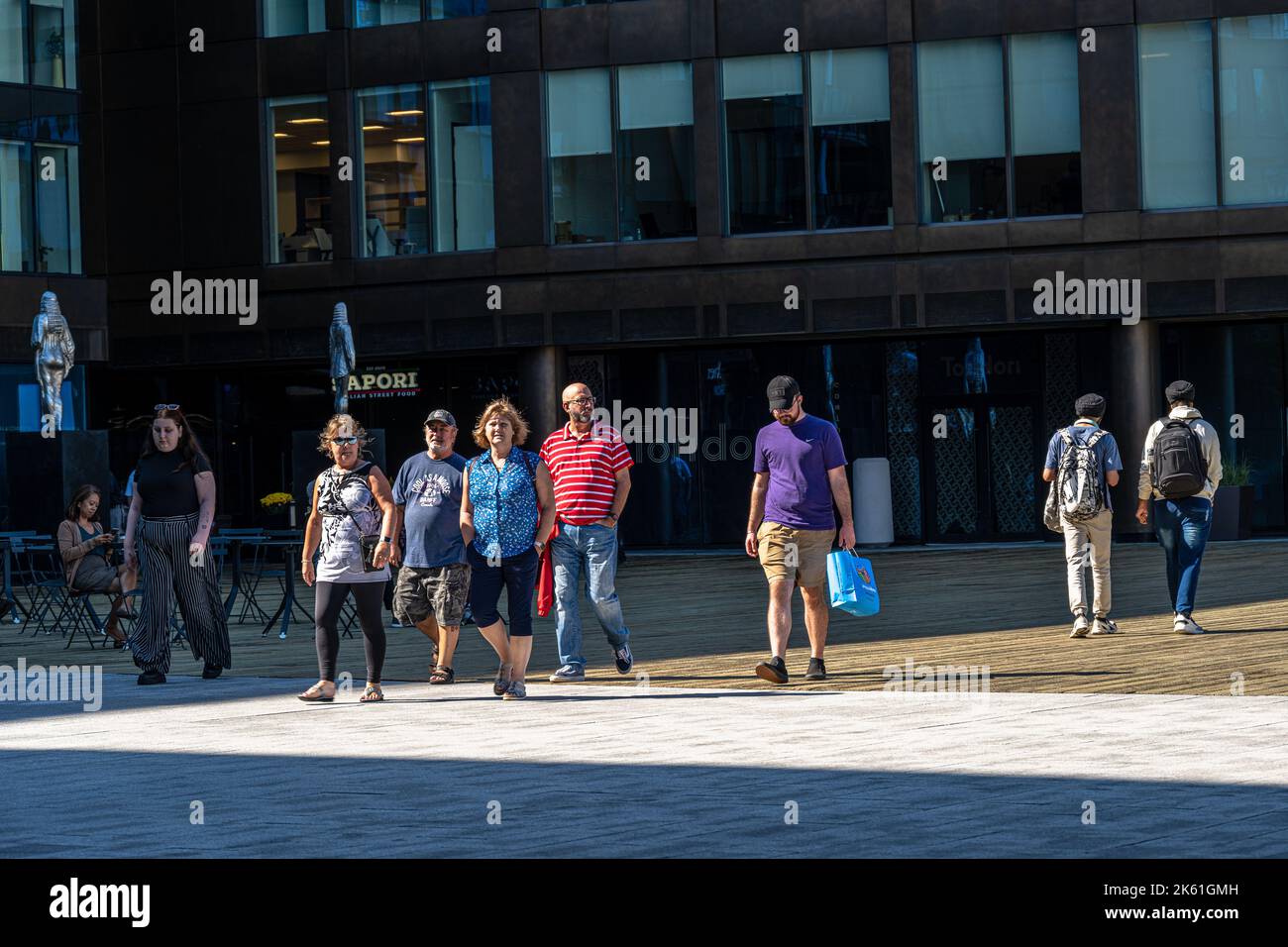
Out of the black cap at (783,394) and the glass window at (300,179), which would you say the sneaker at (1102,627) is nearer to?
the black cap at (783,394)

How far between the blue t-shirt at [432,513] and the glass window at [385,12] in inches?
899

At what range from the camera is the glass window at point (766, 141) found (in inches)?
1313

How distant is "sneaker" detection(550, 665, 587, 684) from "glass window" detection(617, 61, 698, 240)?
20.8 m

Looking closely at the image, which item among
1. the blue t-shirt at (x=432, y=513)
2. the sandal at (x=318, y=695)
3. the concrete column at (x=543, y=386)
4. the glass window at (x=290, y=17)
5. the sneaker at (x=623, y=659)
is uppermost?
the glass window at (x=290, y=17)

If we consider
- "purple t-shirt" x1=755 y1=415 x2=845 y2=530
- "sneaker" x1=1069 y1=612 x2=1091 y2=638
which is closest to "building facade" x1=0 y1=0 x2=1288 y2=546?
"sneaker" x1=1069 y1=612 x2=1091 y2=638

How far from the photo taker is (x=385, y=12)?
3538cm

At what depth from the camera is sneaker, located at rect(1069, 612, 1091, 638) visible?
1591 centimetres

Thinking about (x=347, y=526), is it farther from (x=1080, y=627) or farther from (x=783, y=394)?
(x=1080, y=627)

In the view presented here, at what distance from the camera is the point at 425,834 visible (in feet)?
24.8

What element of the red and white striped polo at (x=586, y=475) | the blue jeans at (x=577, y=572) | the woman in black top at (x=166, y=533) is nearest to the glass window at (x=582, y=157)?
the woman in black top at (x=166, y=533)

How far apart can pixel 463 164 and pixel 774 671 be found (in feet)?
76.4
